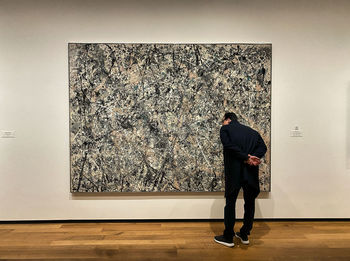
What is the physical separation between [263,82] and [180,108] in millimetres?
1068

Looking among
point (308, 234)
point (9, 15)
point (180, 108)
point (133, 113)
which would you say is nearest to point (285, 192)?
point (308, 234)

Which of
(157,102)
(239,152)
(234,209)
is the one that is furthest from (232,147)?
(157,102)

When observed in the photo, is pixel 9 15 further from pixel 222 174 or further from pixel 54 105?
pixel 222 174

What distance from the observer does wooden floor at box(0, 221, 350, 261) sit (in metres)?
2.50

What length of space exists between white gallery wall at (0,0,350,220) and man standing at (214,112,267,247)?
1.90 ft

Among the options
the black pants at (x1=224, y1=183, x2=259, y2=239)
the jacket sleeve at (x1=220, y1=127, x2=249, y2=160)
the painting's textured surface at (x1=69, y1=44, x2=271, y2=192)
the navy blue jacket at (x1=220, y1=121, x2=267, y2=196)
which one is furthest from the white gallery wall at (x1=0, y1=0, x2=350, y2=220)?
the jacket sleeve at (x1=220, y1=127, x2=249, y2=160)

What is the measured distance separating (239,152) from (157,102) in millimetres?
1185

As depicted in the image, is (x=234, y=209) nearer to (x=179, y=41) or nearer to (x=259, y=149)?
(x=259, y=149)

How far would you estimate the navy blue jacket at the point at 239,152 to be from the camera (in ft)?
8.61

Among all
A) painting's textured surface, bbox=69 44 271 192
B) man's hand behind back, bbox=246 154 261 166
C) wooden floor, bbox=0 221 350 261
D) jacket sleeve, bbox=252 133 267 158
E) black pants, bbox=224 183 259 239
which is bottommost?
wooden floor, bbox=0 221 350 261

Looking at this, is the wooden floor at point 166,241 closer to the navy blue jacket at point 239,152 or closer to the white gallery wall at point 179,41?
the white gallery wall at point 179,41

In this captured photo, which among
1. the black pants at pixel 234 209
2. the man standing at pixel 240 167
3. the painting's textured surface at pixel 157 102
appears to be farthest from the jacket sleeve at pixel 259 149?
the painting's textured surface at pixel 157 102

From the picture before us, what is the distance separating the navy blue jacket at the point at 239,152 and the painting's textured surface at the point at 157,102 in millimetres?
508

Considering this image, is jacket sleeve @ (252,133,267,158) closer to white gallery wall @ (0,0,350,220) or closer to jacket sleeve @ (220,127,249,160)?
jacket sleeve @ (220,127,249,160)
